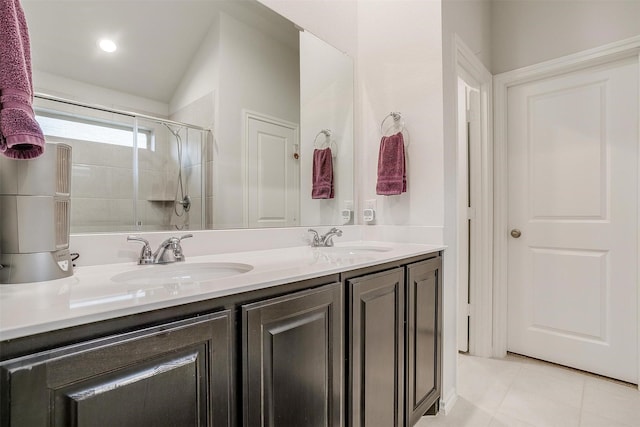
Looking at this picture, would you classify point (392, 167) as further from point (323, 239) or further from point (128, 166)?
point (128, 166)

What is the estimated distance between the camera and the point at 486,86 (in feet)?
7.64

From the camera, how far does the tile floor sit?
5.32ft

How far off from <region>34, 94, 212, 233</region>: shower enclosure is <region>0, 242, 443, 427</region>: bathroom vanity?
189 millimetres

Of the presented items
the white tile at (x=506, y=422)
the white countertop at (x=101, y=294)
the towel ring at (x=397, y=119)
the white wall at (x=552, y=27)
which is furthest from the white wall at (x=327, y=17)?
the white tile at (x=506, y=422)

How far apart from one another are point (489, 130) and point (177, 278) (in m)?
2.23

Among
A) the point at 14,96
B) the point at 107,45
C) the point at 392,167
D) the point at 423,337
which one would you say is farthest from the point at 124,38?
the point at 423,337

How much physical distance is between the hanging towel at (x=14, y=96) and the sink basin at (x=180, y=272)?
39 cm

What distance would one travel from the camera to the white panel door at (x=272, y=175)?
1572 mm

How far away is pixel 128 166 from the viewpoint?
3.89 ft

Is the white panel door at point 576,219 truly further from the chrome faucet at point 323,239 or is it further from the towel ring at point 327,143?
the chrome faucet at point 323,239

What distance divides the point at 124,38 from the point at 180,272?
872 millimetres

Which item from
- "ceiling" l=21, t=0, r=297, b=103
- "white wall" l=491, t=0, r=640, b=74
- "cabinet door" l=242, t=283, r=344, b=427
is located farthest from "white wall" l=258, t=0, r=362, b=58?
"cabinet door" l=242, t=283, r=344, b=427

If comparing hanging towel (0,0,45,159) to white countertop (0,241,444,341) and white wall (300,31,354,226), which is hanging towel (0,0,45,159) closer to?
white countertop (0,241,444,341)

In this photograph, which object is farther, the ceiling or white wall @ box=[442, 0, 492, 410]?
white wall @ box=[442, 0, 492, 410]
